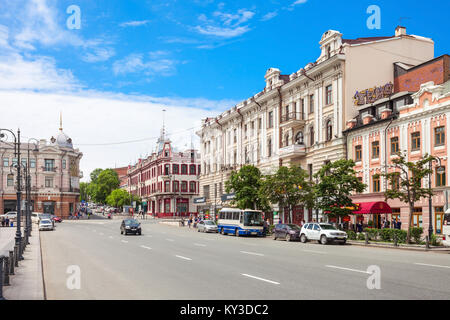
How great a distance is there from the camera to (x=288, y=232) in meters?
37.3

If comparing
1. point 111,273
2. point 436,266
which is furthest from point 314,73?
point 111,273

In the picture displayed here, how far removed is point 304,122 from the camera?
48.2 meters

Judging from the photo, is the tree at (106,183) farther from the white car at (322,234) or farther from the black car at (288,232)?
the white car at (322,234)

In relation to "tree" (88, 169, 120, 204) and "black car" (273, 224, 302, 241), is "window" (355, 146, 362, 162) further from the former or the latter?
"tree" (88, 169, 120, 204)

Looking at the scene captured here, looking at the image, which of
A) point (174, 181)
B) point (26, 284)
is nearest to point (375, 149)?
point (26, 284)

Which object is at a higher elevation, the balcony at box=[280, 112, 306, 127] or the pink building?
the balcony at box=[280, 112, 306, 127]

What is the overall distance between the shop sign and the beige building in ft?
1.63

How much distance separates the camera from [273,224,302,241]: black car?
36.8m

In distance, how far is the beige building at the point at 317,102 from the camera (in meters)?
42.7

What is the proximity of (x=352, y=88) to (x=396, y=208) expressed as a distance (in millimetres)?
11579

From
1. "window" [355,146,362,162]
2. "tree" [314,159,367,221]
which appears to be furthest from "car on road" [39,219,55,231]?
"window" [355,146,362,162]

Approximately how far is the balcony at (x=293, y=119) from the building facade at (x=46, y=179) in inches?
2113

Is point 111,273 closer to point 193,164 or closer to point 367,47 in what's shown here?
point 367,47

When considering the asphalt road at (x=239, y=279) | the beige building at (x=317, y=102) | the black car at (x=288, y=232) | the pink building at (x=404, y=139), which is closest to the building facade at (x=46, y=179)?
the beige building at (x=317, y=102)
